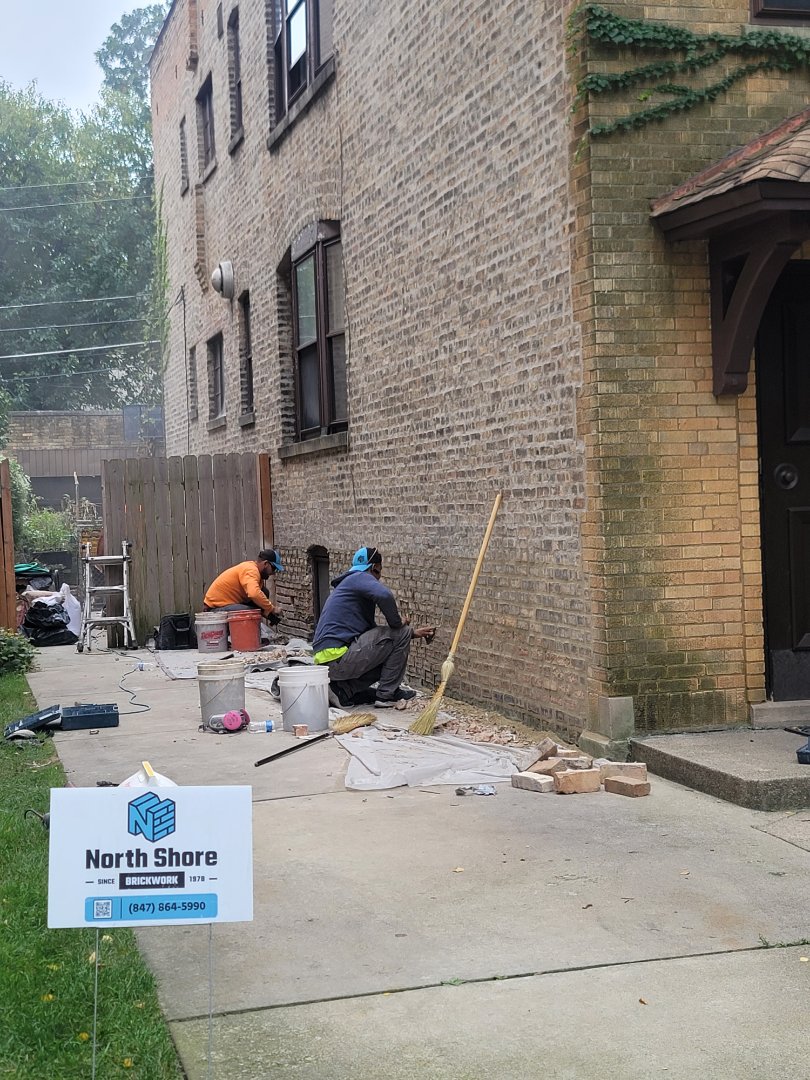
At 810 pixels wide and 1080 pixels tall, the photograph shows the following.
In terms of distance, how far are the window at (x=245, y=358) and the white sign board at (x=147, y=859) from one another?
14.7 meters

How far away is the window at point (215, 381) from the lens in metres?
20.4

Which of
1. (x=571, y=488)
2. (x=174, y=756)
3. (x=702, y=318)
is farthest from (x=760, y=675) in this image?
(x=174, y=756)

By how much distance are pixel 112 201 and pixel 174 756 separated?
43844mm

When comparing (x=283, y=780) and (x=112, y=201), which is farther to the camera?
(x=112, y=201)

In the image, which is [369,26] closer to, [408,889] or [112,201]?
[408,889]

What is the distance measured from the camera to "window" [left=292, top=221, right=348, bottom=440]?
43.9 feet

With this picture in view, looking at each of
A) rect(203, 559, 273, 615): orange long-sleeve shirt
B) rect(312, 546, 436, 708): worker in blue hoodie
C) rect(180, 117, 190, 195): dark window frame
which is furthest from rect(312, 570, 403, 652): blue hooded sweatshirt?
rect(180, 117, 190, 195): dark window frame

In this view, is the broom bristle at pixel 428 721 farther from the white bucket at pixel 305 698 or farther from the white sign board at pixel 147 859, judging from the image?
the white sign board at pixel 147 859

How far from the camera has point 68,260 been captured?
4822cm

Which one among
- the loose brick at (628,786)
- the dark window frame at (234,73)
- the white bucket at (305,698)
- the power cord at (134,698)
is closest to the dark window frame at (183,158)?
the dark window frame at (234,73)

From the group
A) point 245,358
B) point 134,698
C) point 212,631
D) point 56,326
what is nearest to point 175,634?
point 212,631

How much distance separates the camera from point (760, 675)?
7.94 m

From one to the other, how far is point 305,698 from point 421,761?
1.54 metres

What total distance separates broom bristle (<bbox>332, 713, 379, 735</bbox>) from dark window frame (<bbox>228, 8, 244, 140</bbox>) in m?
10.9
